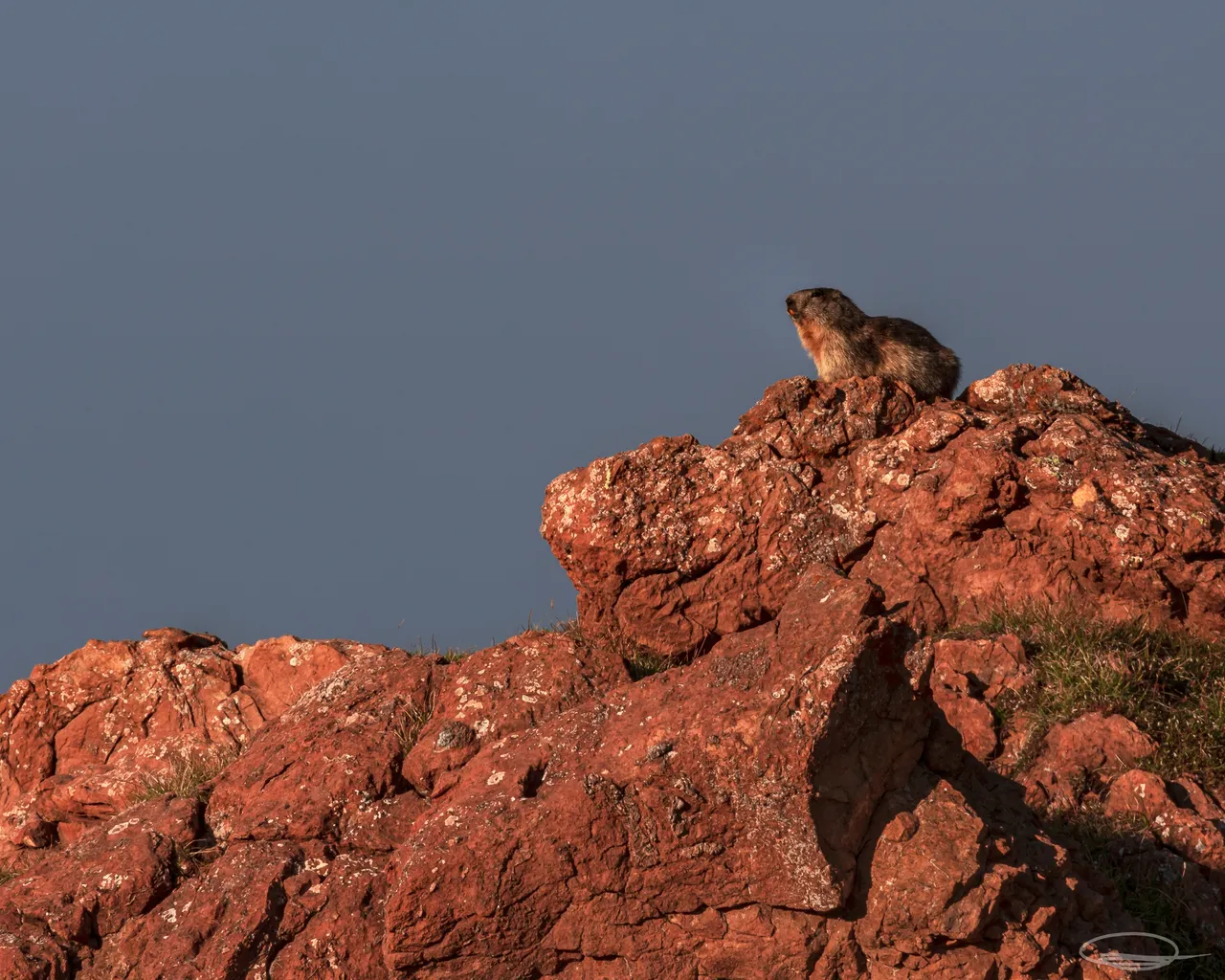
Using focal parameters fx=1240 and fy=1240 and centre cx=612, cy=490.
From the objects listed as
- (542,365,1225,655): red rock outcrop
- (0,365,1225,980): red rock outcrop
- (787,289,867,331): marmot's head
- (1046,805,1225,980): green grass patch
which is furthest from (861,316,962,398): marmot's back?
(1046,805,1225,980): green grass patch

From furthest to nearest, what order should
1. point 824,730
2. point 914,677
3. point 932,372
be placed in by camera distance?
point 932,372 < point 914,677 < point 824,730

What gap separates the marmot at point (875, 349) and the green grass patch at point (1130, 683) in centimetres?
359

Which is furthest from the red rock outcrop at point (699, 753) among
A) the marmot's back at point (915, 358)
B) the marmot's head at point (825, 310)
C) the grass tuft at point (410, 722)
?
the marmot's head at point (825, 310)

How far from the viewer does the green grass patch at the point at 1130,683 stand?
28.2 feet

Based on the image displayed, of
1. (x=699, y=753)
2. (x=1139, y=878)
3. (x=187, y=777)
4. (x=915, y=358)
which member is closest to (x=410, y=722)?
(x=187, y=777)

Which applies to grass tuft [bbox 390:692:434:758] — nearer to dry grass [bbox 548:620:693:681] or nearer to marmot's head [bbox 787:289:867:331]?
dry grass [bbox 548:620:693:681]

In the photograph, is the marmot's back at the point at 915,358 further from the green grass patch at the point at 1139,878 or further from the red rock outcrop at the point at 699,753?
the green grass patch at the point at 1139,878

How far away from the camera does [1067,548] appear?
10156mm

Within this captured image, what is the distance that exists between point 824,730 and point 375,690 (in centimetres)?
396

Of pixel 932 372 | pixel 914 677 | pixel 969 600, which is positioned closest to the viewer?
pixel 914 677

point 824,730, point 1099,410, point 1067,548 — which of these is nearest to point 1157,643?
point 1067,548

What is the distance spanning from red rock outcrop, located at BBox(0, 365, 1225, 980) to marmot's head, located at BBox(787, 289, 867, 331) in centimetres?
179

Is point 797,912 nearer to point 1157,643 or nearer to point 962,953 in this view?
point 962,953

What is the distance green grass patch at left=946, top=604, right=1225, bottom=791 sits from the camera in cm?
859
